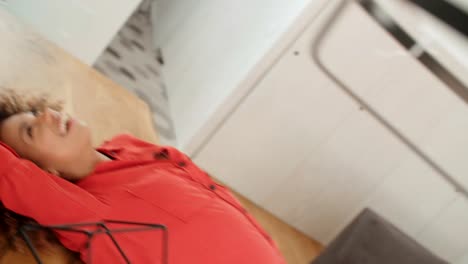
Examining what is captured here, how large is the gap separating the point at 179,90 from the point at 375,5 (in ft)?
4.40

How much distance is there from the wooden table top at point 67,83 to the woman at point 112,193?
6.6 inches

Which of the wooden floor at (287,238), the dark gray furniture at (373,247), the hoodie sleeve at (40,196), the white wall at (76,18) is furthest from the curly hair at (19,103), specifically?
the wooden floor at (287,238)

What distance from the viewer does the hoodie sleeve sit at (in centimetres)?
76

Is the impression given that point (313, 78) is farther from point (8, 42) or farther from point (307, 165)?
point (8, 42)

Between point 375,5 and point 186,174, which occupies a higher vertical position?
point 375,5

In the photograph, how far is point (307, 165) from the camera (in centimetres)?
211

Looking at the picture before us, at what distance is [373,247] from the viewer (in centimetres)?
150

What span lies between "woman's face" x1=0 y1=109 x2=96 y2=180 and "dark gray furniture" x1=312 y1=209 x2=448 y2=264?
971mm

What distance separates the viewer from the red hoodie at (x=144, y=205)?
791 millimetres

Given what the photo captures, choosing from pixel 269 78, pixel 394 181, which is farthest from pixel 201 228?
pixel 394 181

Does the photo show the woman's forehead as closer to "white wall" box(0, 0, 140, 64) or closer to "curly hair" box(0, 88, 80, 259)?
"curly hair" box(0, 88, 80, 259)

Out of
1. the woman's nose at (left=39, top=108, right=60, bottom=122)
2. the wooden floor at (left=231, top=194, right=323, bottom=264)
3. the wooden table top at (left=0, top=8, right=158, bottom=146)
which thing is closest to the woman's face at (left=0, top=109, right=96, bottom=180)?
the woman's nose at (left=39, top=108, right=60, bottom=122)

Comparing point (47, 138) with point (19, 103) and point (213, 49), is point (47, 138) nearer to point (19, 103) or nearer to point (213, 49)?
point (19, 103)

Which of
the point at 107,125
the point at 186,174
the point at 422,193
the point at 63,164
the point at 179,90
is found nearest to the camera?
the point at 63,164
